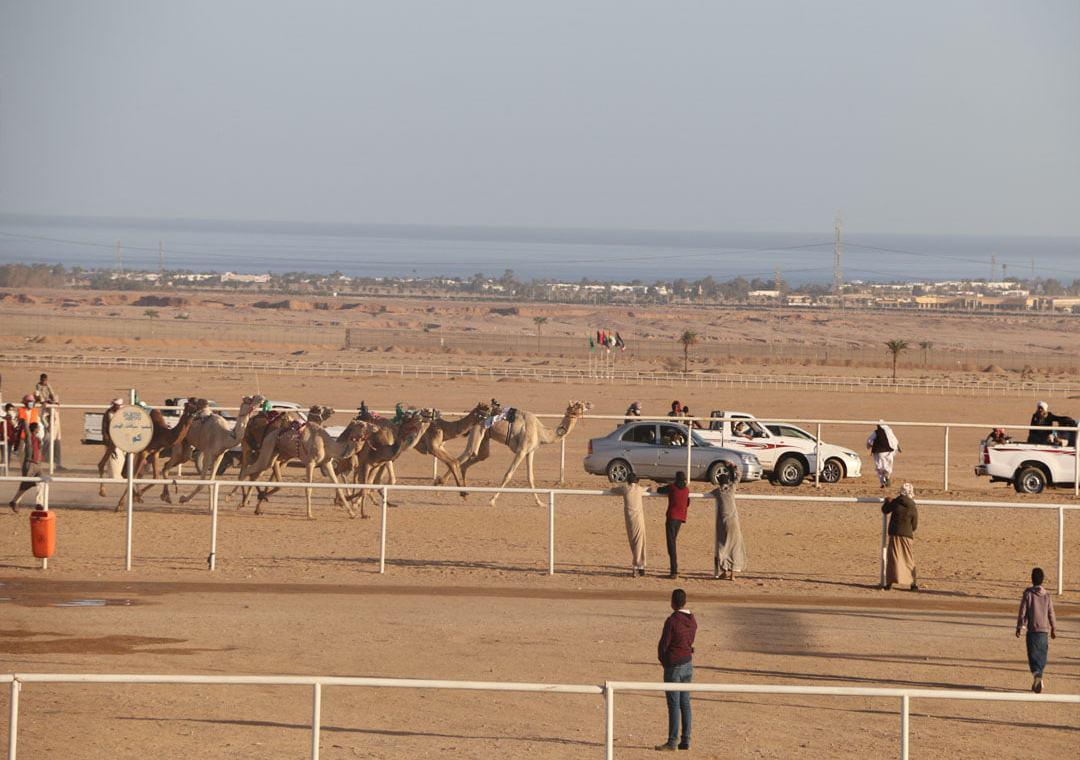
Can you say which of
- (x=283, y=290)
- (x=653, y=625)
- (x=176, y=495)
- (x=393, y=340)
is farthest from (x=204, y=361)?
(x=283, y=290)

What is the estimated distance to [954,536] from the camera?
77.5ft

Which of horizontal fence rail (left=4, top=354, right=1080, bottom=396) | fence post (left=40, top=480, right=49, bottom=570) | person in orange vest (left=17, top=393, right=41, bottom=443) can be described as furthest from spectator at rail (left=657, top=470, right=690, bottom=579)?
horizontal fence rail (left=4, top=354, right=1080, bottom=396)

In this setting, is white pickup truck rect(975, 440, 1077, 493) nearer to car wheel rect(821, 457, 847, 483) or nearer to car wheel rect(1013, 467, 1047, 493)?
car wheel rect(1013, 467, 1047, 493)

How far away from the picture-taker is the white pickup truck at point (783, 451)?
29391 mm

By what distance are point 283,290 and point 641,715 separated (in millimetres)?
158674

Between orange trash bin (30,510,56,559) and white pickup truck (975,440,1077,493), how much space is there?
1720cm

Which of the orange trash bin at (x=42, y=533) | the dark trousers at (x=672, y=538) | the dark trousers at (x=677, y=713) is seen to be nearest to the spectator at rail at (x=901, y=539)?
the dark trousers at (x=672, y=538)

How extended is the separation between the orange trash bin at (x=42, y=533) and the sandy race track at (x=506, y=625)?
1.01 feet

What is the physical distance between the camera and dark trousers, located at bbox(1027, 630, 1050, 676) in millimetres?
13398

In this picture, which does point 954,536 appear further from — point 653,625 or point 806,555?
point 653,625

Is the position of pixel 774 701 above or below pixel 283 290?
below

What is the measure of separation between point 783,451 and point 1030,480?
179 inches

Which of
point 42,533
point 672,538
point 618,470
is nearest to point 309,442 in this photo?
point 42,533

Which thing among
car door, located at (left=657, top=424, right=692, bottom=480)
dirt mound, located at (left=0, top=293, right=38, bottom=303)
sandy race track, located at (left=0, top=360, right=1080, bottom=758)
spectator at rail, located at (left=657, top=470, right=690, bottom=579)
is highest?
dirt mound, located at (left=0, top=293, right=38, bottom=303)
